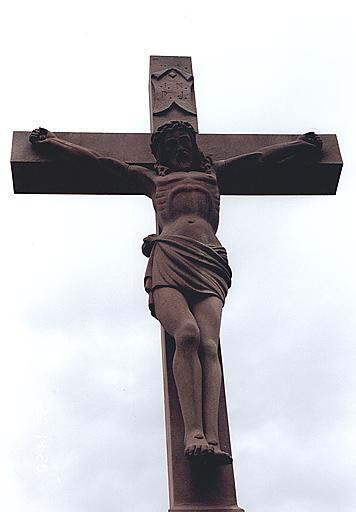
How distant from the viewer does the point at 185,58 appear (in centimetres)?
696

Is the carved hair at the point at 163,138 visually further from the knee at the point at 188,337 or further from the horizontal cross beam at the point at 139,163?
the knee at the point at 188,337

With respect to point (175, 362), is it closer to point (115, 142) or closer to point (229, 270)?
point (229, 270)

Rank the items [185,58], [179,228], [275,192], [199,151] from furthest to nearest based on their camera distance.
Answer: [185,58]
[275,192]
[199,151]
[179,228]

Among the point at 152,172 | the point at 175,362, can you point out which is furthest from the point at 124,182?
A: the point at 175,362

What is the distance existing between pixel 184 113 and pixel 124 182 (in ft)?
3.08

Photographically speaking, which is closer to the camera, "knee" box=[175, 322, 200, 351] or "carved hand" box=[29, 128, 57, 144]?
"knee" box=[175, 322, 200, 351]

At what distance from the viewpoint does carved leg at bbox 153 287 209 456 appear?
4.33 meters

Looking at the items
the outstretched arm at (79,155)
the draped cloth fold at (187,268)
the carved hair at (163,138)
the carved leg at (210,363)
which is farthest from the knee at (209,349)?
the outstretched arm at (79,155)

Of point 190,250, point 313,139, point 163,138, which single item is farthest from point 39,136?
point 313,139

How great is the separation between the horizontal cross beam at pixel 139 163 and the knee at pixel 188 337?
65.6 inches

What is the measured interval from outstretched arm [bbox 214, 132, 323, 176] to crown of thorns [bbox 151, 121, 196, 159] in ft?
1.27

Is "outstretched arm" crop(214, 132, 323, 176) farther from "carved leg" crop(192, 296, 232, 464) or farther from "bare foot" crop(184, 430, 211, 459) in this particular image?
"bare foot" crop(184, 430, 211, 459)

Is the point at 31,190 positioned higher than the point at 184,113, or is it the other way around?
the point at 184,113

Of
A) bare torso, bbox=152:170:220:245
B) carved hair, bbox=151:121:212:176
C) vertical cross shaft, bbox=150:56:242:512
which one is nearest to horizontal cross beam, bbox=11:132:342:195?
carved hair, bbox=151:121:212:176
